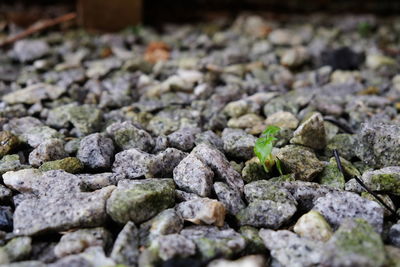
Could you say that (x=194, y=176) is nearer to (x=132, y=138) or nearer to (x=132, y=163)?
(x=132, y=163)

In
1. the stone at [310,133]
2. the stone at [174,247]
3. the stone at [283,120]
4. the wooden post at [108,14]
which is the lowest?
the stone at [174,247]

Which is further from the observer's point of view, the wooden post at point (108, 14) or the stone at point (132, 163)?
the wooden post at point (108, 14)

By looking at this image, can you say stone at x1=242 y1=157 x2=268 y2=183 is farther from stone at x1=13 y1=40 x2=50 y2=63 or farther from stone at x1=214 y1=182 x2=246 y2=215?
stone at x1=13 y1=40 x2=50 y2=63

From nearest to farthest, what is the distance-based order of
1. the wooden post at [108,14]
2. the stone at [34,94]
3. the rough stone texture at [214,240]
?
the rough stone texture at [214,240], the stone at [34,94], the wooden post at [108,14]

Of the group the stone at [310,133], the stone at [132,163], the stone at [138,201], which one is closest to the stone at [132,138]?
the stone at [132,163]

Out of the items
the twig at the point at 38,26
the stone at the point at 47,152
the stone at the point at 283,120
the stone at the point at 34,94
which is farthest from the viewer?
the twig at the point at 38,26

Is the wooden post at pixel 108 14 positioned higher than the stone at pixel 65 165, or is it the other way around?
the wooden post at pixel 108 14

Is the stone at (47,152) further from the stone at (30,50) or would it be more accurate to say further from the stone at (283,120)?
the stone at (30,50)

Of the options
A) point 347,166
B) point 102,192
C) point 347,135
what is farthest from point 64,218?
point 347,135

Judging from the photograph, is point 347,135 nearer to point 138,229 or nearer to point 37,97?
point 138,229
